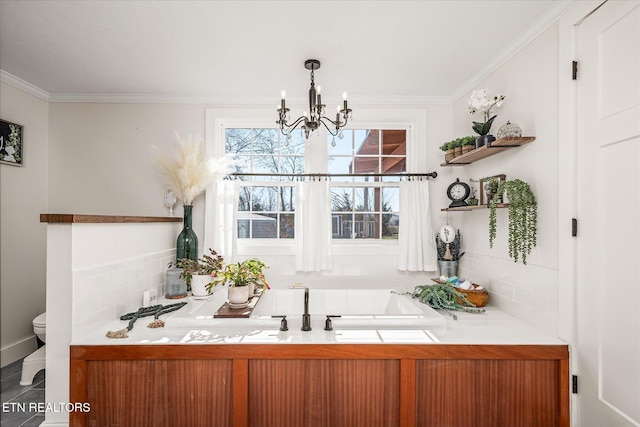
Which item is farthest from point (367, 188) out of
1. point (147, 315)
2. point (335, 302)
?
point (147, 315)

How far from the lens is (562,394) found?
64.1 inches

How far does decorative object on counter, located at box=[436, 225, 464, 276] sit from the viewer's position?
2.70 meters

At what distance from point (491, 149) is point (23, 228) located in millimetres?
3756

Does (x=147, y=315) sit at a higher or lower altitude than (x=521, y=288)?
lower

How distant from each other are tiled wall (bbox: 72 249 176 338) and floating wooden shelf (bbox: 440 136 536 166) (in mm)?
2462

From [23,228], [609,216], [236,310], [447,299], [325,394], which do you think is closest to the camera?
[609,216]

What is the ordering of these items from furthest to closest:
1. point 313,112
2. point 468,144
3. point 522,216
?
point 468,144 → point 313,112 → point 522,216

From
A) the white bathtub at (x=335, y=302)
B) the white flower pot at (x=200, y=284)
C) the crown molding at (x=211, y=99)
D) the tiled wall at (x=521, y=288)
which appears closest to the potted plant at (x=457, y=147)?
the crown molding at (x=211, y=99)

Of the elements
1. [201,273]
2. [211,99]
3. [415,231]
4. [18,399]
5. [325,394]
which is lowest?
[18,399]

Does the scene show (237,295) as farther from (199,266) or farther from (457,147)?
(457,147)

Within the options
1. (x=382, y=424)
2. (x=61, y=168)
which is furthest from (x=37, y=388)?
(x=382, y=424)

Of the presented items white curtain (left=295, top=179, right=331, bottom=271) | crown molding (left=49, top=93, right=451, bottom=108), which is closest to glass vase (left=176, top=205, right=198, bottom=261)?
white curtain (left=295, top=179, right=331, bottom=271)

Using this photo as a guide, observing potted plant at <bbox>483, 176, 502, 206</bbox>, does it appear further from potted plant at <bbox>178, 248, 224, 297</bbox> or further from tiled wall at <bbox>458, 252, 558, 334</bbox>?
Answer: potted plant at <bbox>178, 248, 224, 297</bbox>

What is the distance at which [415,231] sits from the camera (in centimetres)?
285
